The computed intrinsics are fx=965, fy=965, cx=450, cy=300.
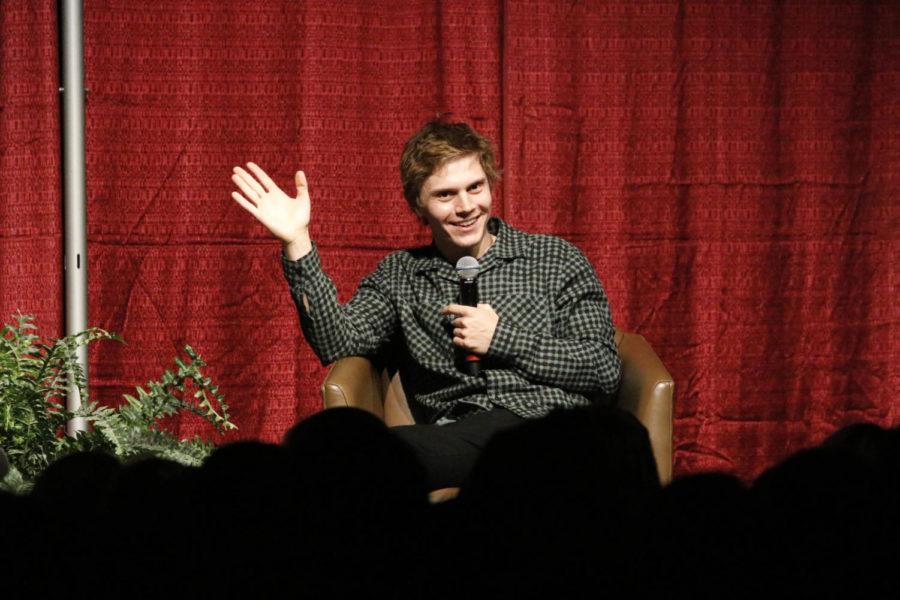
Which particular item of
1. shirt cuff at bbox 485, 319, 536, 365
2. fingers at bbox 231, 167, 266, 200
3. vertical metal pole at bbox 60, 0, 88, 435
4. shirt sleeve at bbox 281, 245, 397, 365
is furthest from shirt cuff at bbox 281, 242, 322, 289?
vertical metal pole at bbox 60, 0, 88, 435

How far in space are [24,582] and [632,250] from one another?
251 centimetres

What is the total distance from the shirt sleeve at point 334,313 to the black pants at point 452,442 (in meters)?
0.27

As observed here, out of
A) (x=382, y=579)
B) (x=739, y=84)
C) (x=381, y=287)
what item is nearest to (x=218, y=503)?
(x=382, y=579)

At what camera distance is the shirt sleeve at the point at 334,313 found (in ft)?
6.97

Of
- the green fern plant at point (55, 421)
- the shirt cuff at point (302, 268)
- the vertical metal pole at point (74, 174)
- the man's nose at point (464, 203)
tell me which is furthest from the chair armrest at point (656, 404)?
the vertical metal pole at point (74, 174)

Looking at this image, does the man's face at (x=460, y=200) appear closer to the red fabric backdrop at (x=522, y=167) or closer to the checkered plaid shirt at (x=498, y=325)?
the checkered plaid shirt at (x=498, y=325)

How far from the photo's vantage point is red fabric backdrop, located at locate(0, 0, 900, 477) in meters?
2.89

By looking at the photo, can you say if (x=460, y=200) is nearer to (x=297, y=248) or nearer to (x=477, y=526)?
(x=297, y=248)

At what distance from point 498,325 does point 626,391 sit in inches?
13.4

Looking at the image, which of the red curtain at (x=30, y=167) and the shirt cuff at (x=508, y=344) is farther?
the red curtain at (x=30, y=167)

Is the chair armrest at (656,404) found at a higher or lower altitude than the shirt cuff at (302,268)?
lower

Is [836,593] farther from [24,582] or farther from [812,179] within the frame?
[812,179]

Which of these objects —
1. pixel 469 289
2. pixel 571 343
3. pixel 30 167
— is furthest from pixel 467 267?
pixel 30 167

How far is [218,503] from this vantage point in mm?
728
